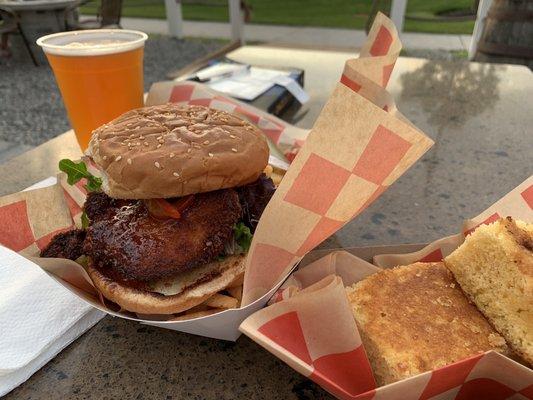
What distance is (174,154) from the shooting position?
1.13 meters

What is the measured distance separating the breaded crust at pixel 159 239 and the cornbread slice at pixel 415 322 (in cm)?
36

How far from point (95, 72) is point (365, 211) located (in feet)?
3.48

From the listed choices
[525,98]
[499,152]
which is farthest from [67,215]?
[525,98]

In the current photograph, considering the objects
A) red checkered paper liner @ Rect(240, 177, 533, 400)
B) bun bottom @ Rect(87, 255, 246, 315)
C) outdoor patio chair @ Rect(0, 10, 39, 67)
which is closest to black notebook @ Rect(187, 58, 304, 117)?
bun bottom @ Rect(87, 255, 246, 315)

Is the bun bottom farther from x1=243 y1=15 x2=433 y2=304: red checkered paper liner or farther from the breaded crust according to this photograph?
x1=243 y1=15 x2=433 y2=304: red checkered paper liner

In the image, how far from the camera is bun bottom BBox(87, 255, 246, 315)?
1064mm

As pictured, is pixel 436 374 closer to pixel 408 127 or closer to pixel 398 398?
pixel 398 398

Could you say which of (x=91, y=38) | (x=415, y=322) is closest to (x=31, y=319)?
(x=415, y=322)

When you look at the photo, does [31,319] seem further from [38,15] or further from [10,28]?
[38,15]

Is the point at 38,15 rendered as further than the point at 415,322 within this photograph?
Yes

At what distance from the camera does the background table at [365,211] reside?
0.96 m

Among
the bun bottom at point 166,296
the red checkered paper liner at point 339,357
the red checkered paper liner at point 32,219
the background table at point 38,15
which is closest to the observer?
the red checkered paper liner at point 339,357

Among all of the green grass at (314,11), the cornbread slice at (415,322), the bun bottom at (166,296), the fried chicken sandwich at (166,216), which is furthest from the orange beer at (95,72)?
the green grass at (314,11)

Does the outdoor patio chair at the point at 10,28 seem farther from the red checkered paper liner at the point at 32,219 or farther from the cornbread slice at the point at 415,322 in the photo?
the cornbread slice at the point at 415,322
